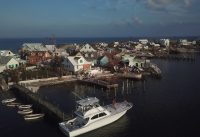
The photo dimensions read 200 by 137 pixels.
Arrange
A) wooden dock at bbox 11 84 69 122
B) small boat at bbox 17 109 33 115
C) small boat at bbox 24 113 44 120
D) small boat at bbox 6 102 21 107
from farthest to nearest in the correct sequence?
small boat at bbox 6 102 21 107 → small boat at bbox 17 109 33 115 → small boat at bbox 24 113 44 120 → wooden dock at bbox 11 84 69 122

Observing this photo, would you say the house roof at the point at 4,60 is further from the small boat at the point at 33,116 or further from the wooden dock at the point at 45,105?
the small boat at the point at 33,116

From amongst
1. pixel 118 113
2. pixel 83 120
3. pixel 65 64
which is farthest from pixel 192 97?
pixel 65 64

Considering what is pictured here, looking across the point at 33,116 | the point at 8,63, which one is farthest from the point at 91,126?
the point at 8,63

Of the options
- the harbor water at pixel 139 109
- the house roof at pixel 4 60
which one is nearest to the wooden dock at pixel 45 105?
the harbor water at pixel 139 109

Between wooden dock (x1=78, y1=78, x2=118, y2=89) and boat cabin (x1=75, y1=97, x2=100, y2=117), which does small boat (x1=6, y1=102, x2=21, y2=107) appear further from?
wooden dock (x1=78, y1=78, x2=118, y2=89)

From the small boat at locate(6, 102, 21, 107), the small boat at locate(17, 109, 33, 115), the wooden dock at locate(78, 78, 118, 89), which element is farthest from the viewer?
the wooden dock at locate(78, 78, 118, 89)

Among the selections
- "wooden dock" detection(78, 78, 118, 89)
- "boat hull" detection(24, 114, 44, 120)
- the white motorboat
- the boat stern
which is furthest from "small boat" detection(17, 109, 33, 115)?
"wooden dock" detection(78, 78, 118, 89)
